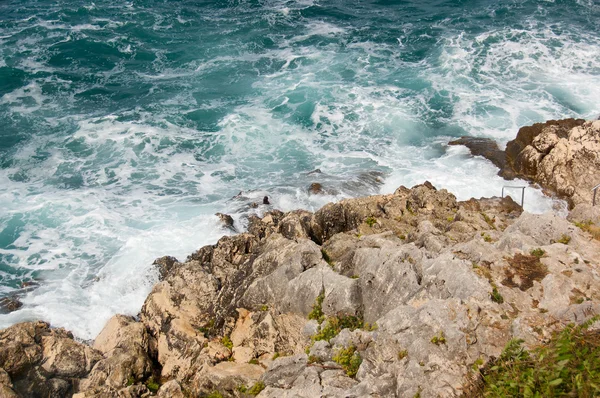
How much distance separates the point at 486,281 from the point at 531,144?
2059 cm

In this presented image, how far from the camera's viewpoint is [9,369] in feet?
59.2

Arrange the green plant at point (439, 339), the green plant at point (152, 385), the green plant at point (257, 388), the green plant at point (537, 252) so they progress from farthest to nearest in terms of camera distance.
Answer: the green plant at point (152, 385)
the green plant at point (537, 252)
the green plant at point (257, 388)
the green plant at point (439, 339)

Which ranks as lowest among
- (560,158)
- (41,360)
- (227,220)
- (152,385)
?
(227,220)

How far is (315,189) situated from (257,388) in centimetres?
1875

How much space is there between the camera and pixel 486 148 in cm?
3497

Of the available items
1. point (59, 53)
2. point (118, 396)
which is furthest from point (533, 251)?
point (59, 53)

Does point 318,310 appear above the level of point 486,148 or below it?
above

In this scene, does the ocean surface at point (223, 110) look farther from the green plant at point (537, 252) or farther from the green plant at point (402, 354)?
the green plant at point (402, 354)

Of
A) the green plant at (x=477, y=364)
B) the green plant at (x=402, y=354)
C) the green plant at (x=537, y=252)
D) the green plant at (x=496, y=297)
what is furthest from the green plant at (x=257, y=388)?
the green plant at (x=537, y=252)

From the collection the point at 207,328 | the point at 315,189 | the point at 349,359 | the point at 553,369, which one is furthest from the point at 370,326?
the point at 315,189

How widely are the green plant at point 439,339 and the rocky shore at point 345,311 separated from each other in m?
0.03

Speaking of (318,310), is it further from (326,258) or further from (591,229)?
(591,229)

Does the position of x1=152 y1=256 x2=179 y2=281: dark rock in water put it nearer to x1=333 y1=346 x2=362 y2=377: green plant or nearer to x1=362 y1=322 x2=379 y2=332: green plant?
x1=362 y1=322 x2=379 y2=332: green plant

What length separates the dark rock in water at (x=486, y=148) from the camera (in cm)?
3331
